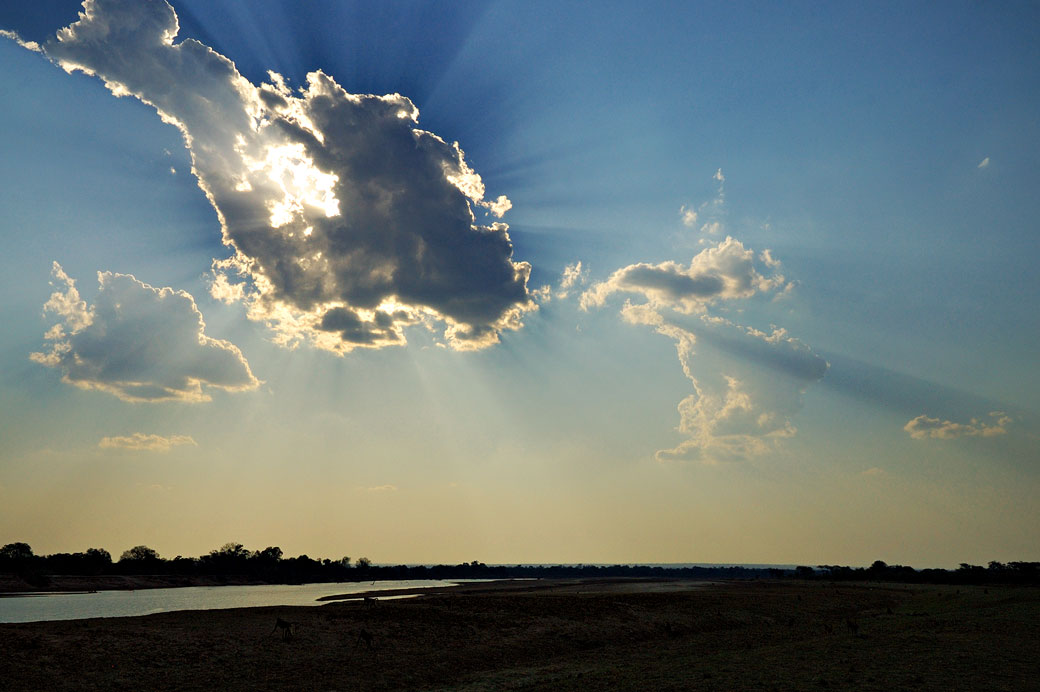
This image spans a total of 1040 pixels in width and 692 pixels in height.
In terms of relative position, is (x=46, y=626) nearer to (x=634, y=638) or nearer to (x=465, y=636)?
(x=465, y=636)

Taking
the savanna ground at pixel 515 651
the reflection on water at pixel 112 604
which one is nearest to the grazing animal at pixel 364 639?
the savanna ground at pixel 515 651

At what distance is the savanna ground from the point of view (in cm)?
2698

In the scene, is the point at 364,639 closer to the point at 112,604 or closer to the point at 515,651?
the point at 515,651

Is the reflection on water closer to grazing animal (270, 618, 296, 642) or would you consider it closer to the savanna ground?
the savanna ground

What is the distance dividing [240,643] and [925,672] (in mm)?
37125

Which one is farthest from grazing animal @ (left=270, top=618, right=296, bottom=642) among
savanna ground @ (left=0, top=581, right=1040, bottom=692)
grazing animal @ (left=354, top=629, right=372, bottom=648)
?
grazing animal @ (left=354, top=629, right=372, bottom=648)

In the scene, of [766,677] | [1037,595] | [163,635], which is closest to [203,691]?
[163,635]

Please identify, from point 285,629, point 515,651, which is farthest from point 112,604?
point 515,651

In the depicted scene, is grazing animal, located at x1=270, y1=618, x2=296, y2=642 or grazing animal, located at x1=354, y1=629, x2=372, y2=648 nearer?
grazing animal, located at x1=354, y1=629, x2=372, y2=648

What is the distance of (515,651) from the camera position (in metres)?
40.7

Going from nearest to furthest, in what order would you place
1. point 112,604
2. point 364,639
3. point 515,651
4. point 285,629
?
1. point 364,639
2. point 285,629
3. point 515,651
4. point 112,604

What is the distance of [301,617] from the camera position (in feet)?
148

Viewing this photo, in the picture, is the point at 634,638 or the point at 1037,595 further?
the point at 1037,595

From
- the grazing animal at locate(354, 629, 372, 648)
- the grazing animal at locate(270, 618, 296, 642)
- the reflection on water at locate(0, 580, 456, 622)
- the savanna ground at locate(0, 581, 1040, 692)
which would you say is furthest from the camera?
the reflection on water at locate(0, 580, 456, 622)
